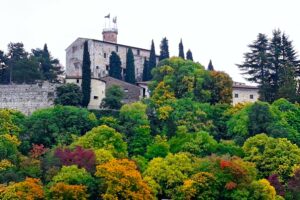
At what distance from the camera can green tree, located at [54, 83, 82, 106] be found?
7150 centimetres

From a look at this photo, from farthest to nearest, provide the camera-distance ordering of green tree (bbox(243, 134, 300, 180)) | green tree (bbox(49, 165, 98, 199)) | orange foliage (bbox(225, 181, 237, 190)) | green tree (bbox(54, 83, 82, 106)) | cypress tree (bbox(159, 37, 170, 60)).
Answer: cypress tree (bbox(159, 37, 170, 60)), green tree (bbox(54, 83, 82, 106)), green tree (bbox(243, 134, 300, 180)), orange foliage (bbox(225, 181, 237, 190)), green tree (bbox(49, 165, 98, 199))

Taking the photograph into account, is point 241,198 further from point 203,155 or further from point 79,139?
point 79,139

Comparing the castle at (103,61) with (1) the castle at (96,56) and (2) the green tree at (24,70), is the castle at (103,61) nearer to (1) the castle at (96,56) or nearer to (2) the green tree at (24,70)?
(1) the castle at (96,56)

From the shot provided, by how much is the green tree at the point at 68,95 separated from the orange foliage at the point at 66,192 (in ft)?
63.3

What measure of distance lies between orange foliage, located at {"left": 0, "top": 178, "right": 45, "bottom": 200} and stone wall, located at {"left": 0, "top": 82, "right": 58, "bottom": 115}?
64.6ft

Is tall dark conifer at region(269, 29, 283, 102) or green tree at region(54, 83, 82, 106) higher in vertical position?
tall dark conifer at region(269, 29, 283, 102)

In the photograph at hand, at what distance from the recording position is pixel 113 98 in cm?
7344

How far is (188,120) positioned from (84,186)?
53.3 ft

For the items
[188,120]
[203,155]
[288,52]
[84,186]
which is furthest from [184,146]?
[288,52]

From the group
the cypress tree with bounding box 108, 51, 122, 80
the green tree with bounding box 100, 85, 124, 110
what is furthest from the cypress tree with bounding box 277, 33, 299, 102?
the cypress tree with bounding box 108, 51, 122, 80

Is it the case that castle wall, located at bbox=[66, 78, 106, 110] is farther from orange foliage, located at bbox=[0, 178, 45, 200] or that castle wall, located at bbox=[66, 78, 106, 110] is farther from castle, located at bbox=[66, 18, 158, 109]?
orange foliage, located at bbox=[0, 178, 45, 200]

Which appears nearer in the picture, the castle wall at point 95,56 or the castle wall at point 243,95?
the castle wall at point 243,95

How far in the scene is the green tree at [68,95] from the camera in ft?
235

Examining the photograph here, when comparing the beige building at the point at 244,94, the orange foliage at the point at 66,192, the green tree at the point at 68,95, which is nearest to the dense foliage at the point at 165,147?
the orange foliage at the point at 66,192
